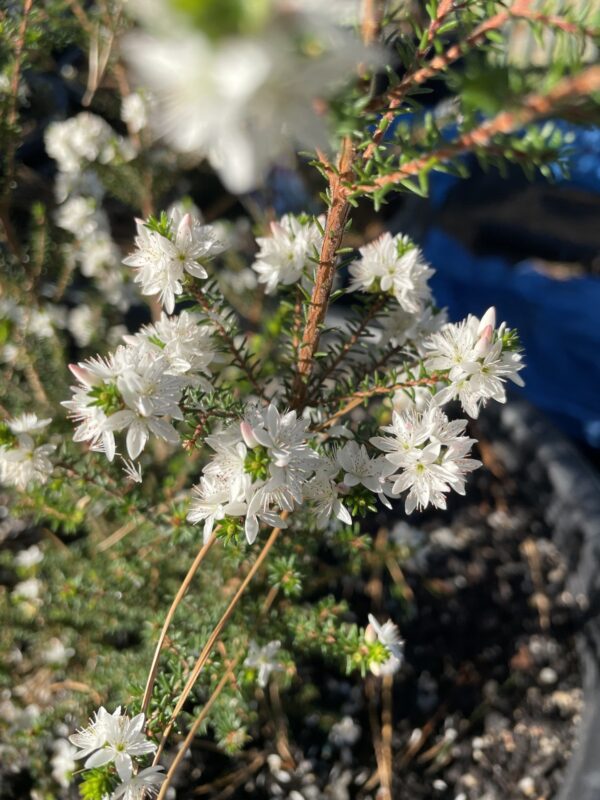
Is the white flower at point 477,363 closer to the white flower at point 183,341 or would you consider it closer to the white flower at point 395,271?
the white flower at point 395,271

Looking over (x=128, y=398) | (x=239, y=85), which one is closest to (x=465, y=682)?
(x=128, y=398)

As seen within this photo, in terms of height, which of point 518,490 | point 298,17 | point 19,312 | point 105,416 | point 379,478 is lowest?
point 518,490

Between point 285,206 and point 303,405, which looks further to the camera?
point 285,206

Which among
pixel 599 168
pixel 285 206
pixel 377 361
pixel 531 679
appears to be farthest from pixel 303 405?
pixel 599 168

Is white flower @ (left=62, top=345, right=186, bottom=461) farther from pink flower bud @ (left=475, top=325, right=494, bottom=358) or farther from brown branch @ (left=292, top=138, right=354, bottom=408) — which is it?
pink flower bud @ (left=475, top=325, right=494, bottom=358)

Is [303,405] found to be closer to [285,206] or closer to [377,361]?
[377,361]

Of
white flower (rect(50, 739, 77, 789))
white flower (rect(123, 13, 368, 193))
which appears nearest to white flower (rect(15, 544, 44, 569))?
white flower (rect(50, 739, 77, 789))
